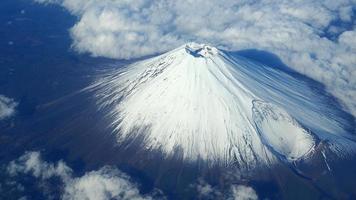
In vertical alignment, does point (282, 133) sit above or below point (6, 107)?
above

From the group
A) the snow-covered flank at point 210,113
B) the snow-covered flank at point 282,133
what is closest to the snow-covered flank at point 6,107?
the snow-covered flank at point 210,113

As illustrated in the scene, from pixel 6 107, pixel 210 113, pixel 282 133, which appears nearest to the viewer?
pixel 282 133

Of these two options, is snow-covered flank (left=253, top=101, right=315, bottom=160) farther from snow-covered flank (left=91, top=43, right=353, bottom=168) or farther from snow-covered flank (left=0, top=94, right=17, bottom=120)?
snow-covered flank (left=0, top=94, right=17, bottom=120)

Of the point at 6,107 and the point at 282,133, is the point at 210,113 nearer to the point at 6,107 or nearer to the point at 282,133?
the point at 282,133

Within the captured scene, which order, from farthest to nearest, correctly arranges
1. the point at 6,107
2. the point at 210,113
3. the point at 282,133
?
the point at 6,107 → the point at 210,113 → the point at 282,133

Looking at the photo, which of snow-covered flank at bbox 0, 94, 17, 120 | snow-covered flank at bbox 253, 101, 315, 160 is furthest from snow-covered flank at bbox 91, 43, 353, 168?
snow-covered flank at bbox 0, 94, 17, 120

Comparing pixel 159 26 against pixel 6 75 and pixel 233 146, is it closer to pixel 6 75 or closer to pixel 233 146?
pixel 6 75

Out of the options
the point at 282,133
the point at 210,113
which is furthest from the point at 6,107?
the point at 282,133

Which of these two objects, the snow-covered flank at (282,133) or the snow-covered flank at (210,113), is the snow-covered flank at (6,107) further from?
the snow-covered flank at (282,133)
